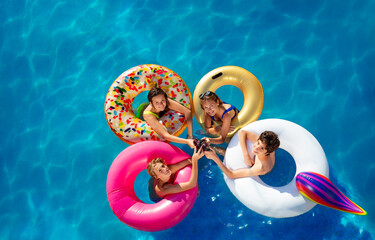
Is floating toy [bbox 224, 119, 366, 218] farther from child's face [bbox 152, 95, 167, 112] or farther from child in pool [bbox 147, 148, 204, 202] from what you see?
child's face [bbox 152, 95, 167, 112]

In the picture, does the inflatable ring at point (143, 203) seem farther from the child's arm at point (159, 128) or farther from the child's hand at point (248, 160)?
the child's hand at point (248, 160)

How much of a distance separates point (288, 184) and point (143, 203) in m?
1.74

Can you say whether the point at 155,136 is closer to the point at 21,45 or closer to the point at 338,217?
the point at 338,217

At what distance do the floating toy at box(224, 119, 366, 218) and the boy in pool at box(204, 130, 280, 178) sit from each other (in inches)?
2.4

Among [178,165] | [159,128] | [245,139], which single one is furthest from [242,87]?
[178,165]

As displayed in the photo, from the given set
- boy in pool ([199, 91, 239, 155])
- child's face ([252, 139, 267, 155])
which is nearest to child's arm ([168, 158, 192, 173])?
boy in pool ([199, 91, 239, 155])

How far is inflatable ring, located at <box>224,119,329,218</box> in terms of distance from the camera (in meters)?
3.25

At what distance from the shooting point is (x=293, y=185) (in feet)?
11.0

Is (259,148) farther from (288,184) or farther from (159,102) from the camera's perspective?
(159,102)

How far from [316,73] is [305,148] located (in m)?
1.85

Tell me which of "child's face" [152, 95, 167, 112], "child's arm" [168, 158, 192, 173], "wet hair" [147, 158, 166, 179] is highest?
"child's face" [152, 95, 167, 112]

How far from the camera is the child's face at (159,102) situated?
3.56 metres

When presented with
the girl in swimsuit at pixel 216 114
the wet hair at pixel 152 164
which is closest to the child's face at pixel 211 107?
the girl in swimsuit at pixel 216 114

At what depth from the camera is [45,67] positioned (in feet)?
17.8
